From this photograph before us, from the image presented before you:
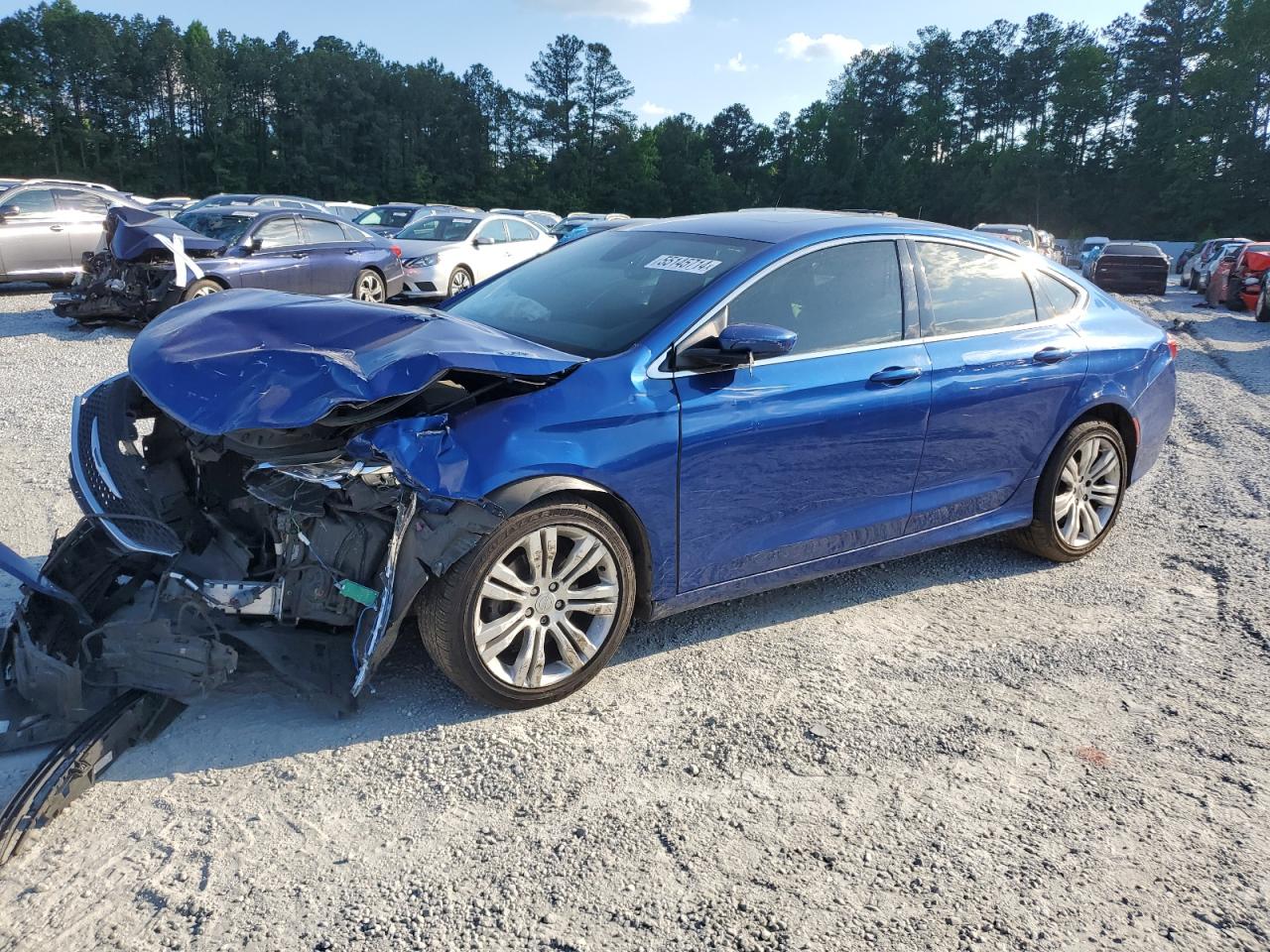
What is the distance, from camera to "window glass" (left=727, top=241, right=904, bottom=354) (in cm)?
405

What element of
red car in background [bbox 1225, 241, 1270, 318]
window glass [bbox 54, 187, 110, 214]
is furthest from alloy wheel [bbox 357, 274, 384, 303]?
red car in background [bbox 1225, 241, 1270, 318]

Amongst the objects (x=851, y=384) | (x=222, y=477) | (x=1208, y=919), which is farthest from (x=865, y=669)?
(x=222, y=477)

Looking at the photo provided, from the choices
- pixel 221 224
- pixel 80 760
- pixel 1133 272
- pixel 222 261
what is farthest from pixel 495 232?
pixel 1133 272

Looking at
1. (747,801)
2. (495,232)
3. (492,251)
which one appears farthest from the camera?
(495,232)

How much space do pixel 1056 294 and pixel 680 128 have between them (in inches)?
3642

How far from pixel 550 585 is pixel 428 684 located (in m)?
0.68

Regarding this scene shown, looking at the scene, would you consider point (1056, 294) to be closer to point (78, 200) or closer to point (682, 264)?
point (682, 264)

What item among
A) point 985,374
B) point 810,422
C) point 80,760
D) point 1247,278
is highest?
point 985,374

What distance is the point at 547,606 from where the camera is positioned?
3484mm

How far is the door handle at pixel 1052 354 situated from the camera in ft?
15.9

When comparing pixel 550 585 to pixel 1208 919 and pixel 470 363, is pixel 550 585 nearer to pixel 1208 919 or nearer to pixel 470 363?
pixel 470 363

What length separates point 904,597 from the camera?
15.7 ft

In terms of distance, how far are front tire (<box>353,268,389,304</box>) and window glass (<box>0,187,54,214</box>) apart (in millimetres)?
5181

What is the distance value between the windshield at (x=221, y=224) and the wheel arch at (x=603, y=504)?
1062 cm
